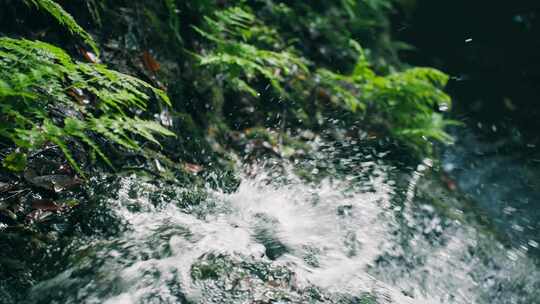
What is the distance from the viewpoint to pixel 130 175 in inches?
112

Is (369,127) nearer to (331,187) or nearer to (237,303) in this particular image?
(331,187)

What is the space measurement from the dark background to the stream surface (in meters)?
4.75

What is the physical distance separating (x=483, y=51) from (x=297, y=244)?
862 centimetres

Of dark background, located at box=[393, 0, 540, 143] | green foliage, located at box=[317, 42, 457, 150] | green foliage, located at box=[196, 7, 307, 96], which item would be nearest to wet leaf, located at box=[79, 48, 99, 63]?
green foliage, located at box=[196, 7, 307, 96]

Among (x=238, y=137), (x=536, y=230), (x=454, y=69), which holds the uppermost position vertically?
(x=238, y=137)

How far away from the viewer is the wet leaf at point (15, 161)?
7.09ft

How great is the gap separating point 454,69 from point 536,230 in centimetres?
497

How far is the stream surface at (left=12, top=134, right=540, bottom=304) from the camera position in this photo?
211 cm

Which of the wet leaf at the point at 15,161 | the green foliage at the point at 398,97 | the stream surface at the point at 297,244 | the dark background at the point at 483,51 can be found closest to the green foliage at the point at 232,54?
the stream surface at the point at 297,244

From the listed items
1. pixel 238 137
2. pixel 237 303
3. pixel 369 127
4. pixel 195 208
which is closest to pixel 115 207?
pixel 195 208

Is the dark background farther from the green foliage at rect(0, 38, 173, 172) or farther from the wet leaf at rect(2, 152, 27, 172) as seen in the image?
the wet leaf at rect(2, 152, 27, 172)

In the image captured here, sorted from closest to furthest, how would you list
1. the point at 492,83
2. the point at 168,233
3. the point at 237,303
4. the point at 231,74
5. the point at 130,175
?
the point at 237,303 → the point at 168,233 → the point at 130,175 → the point at 231,74 → the point at 492,83

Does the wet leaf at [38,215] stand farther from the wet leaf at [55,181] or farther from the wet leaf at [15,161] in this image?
the wet leaf at [15,161]

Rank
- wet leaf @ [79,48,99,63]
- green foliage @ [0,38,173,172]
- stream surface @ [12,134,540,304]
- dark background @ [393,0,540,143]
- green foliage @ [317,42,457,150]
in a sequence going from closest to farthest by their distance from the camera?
green foliage @ [0,38,173,172] < stream surface @ [12,134,540,304] < wet leaf @ [79,48,99,63] < green foliage @ [317,42,457,150] < dark background @ [393,0,540,143]
